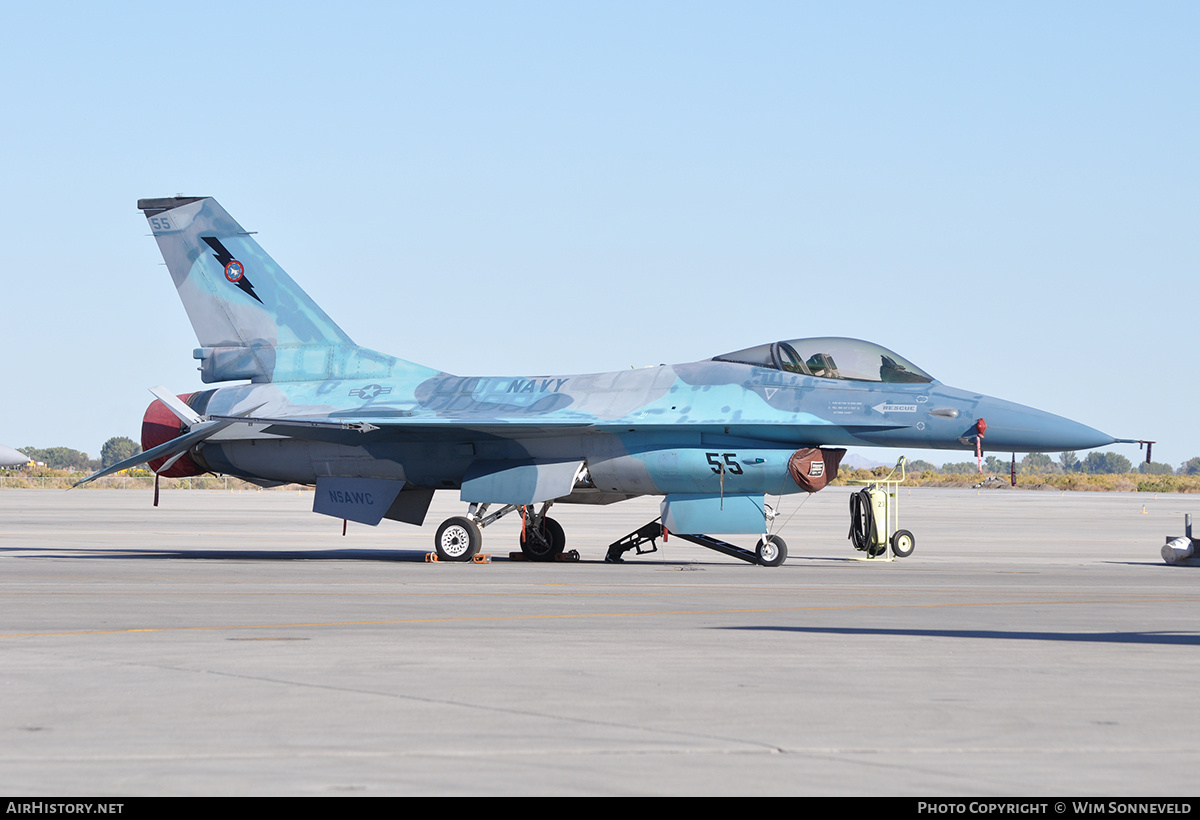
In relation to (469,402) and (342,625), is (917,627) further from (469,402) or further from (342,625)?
(469,402)

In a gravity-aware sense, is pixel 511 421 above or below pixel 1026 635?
above

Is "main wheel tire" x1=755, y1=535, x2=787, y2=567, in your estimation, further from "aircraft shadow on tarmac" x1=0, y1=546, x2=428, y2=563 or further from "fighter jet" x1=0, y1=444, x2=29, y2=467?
"fighter jet" x1=0, y1=444, x2=29, y2=467

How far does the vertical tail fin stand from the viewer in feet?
79.2

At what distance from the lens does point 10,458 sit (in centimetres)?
4219

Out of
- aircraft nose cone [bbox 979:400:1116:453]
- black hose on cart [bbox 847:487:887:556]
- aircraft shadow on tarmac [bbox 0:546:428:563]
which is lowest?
aircraft shadow on tarmac [bbox 0:546:428:563]

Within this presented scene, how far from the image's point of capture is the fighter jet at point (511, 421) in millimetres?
20438

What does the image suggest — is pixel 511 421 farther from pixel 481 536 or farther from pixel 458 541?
pixel 481 536

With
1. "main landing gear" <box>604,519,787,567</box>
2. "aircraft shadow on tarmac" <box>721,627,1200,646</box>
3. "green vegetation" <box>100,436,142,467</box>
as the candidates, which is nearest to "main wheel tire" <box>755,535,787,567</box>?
"main landing gear" <box>604,519,787,567</box>

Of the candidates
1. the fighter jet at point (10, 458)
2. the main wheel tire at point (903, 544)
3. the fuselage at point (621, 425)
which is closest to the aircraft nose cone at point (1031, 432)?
the fuselage at point (621, 425)

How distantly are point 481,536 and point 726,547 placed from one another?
420 centimetres

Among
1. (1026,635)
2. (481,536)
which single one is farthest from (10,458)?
(1026,635)

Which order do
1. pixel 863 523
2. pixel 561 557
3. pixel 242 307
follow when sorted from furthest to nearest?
pixel 242 307 < pixel 863 523 < pixel 561 557

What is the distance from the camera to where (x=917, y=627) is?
11.2 meters

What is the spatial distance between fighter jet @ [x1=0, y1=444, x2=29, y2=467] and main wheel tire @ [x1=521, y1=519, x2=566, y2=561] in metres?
25.4
